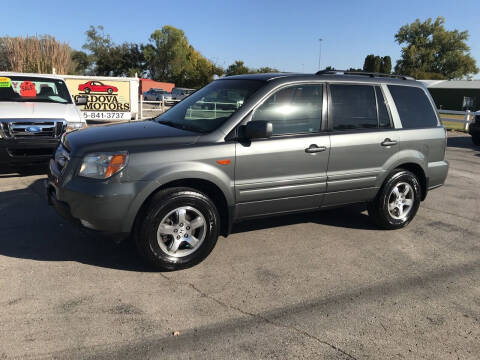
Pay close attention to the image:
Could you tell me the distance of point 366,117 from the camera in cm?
475

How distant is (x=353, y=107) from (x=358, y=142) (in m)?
0.40

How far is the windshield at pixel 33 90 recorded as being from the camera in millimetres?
7676

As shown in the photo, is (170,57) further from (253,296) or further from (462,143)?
(253,296)

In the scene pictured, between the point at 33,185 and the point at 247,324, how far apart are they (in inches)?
195

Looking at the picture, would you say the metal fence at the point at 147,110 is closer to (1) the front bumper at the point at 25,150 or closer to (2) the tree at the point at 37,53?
(2) the tree at the point at 37,53

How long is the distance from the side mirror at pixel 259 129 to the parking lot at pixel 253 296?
1244 mm

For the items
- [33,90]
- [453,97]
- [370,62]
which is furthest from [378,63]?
[33,90]

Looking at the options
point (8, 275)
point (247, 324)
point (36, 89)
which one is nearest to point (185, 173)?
point (247, 324)

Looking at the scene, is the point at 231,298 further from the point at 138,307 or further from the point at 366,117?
the point at 366,117

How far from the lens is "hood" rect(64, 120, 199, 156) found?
3564 mm

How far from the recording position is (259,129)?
3.75 metres

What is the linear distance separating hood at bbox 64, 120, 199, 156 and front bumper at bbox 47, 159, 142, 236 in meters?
0.29

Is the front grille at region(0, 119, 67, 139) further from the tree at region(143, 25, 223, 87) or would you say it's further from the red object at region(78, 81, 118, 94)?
the tree at region(143, 25, 223, 87)

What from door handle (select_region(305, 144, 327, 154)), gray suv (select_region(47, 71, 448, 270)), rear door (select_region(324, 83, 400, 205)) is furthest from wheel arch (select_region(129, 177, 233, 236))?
rear door (select_region(324, 83, 400, 205))
